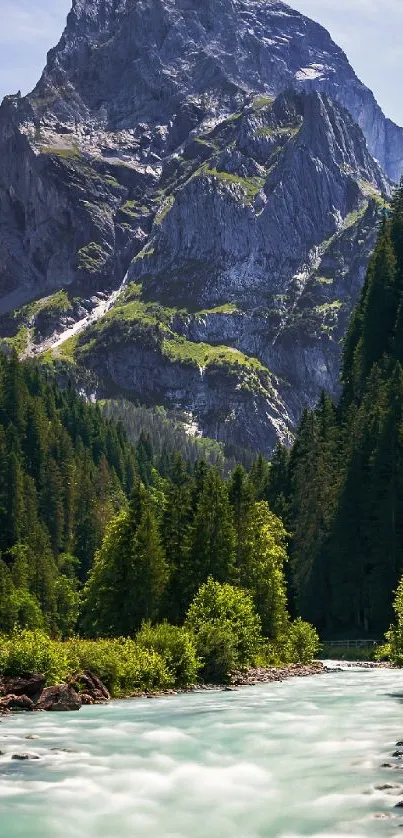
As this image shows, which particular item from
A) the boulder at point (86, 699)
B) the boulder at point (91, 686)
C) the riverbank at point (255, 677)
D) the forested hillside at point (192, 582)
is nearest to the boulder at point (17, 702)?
the boulder at point (86, 699)

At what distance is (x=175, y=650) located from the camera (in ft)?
193

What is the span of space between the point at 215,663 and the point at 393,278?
74.6 metres

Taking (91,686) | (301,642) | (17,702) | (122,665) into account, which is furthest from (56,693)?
(301,642)

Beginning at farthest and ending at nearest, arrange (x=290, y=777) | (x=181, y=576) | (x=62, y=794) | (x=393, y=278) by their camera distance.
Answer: (x=393, y=278) → (x=181, y=576) → (x=290, y=777) → (x=62, y=794)

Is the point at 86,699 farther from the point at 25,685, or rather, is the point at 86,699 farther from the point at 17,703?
the point at 17,703

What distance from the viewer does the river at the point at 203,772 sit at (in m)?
23.6

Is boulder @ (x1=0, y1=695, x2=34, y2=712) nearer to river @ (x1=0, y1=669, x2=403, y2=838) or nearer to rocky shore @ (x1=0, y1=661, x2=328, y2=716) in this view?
rocky shore @ (x1=0, y1=661, x2=328, y2=716)

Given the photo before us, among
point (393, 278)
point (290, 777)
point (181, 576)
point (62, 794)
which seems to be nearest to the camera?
point (62, 794)

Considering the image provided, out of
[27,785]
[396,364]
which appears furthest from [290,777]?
[396,364]

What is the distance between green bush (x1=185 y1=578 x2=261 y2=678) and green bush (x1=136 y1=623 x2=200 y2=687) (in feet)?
8.89

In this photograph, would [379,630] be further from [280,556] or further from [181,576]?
[181,576]

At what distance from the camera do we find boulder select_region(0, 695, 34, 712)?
44969 millimetres

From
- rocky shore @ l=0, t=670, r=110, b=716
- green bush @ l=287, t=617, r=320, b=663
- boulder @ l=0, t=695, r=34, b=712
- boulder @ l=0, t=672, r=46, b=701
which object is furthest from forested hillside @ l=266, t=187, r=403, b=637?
boulder @ l=0, t=695, r=34, b=712

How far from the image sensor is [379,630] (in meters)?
93.0
